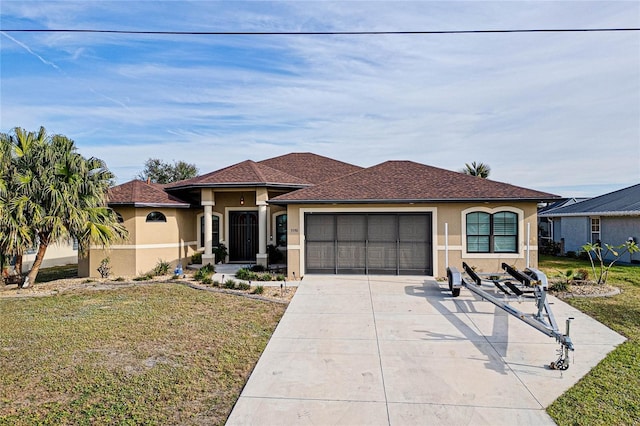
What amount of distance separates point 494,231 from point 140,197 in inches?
541

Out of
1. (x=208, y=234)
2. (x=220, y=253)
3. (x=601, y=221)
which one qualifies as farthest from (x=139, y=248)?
(x=601, y=221)

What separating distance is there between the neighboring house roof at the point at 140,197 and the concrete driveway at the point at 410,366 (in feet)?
27.8

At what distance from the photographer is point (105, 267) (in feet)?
46.3

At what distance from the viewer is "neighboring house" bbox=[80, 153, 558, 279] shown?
12625 mm

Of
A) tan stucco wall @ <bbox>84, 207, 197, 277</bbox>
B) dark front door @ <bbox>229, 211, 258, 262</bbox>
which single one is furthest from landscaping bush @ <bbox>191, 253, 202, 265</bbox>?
dark front door @ <bbox>229, 211, 258, 262</bbox>

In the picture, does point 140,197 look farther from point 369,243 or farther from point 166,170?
point 166,170

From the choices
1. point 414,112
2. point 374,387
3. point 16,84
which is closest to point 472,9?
point 374,387

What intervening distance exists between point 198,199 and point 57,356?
459 inches

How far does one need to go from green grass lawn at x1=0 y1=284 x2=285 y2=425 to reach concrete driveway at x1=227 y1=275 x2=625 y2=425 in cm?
57

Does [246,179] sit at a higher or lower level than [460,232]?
higher

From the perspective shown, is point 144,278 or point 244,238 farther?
point 244,238

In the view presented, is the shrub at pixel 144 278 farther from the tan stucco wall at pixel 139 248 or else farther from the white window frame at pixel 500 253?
the white window frame at pixel 500 253

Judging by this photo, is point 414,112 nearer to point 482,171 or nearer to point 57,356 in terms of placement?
point 482,171

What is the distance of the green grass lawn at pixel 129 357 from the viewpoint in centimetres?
438
